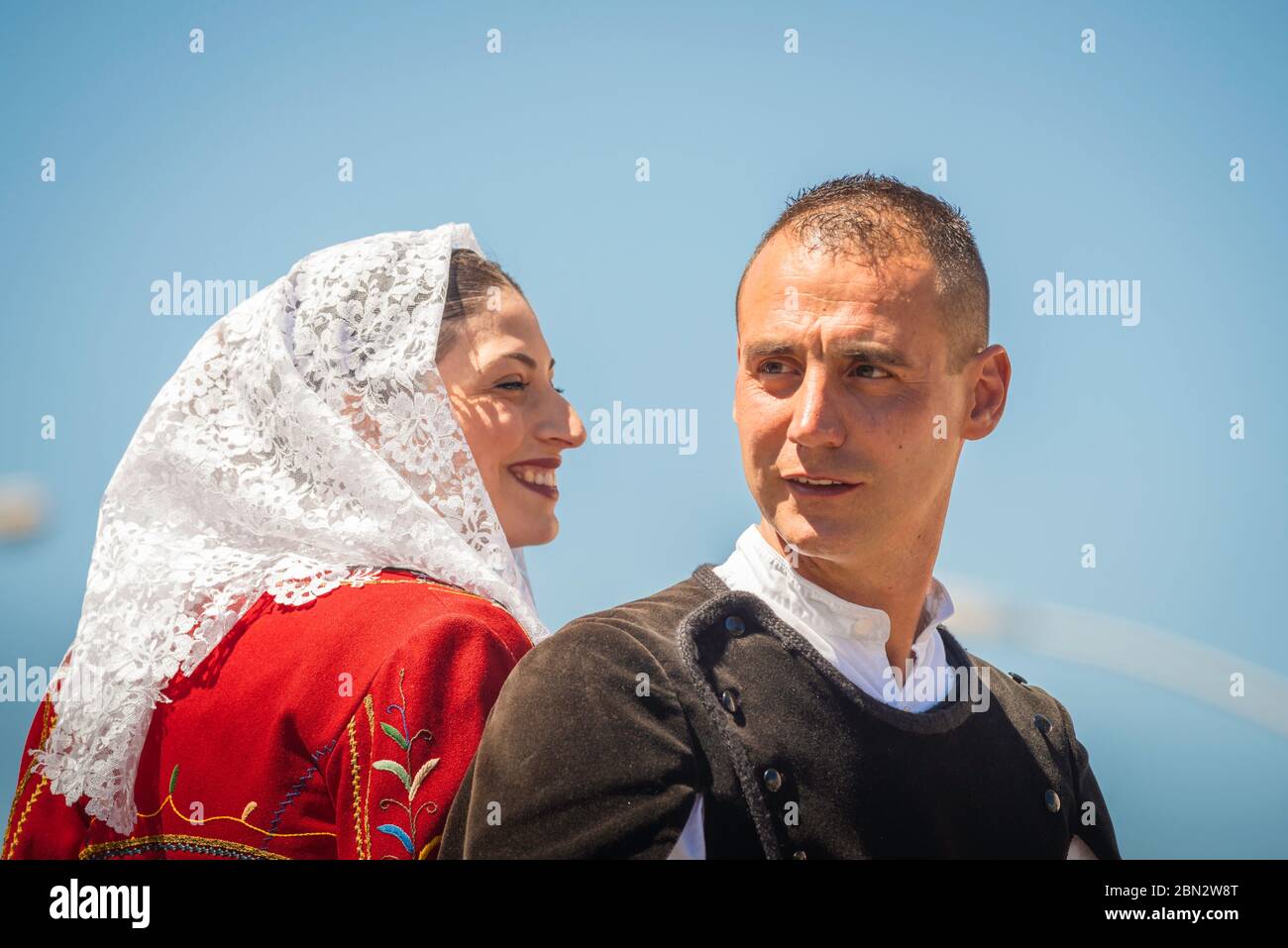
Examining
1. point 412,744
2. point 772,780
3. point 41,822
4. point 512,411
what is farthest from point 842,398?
point 41,822

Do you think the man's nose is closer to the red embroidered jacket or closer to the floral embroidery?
the red embroidered jacket

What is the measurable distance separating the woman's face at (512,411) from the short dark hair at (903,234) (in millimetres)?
981

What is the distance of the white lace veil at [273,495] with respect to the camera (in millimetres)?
3045

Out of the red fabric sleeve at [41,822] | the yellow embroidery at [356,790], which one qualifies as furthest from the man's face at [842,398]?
the red fabric sleeve at [41,822]

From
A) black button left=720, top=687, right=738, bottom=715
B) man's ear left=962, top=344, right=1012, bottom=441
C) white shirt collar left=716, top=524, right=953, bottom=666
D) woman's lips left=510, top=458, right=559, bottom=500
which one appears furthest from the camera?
woman's lips left=510, top=458, right=559, bottom=500

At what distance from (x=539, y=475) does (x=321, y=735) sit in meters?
1.19

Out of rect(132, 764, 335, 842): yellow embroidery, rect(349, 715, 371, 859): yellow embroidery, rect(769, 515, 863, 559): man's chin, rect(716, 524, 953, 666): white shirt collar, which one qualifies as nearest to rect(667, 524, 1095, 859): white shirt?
rect(716, 524, 953, 666): white shirt collar

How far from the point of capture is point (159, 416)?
337 centimetres

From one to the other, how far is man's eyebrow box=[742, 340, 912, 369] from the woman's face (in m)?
1.18

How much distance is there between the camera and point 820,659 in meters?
2.60

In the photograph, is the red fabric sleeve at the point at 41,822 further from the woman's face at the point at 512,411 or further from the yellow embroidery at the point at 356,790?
the woman's face at the point at 512,411

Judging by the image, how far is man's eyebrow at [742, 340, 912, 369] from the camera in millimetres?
2531

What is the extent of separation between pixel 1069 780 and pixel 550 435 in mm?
1592

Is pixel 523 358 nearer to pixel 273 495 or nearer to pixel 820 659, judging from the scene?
pixel 273 495
